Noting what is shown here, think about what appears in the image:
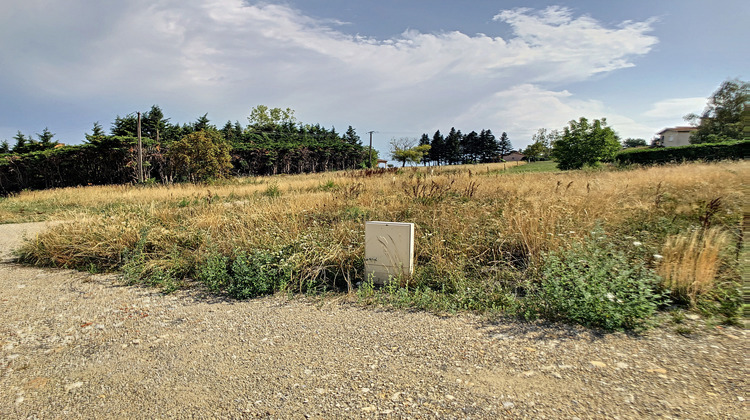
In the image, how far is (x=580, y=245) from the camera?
390cm

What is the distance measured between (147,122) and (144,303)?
109ft

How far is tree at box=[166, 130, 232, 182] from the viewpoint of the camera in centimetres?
1969

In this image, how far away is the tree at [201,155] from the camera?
64.6 feet

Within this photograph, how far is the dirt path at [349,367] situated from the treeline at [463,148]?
232ft

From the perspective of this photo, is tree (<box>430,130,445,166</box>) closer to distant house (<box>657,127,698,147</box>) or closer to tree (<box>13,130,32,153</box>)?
distant house (<box>657,127,698,147</box>)

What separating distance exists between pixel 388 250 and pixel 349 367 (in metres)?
1.94

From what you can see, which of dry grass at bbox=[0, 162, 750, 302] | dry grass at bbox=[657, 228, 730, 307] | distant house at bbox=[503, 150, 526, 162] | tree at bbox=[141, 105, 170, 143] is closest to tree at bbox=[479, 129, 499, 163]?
distant house at bbox=[503, 150, 526, 162]

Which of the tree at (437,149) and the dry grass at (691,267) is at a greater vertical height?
the tree at (437,149)

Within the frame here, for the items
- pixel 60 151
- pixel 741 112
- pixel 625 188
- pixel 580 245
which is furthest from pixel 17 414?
pixel 60 151

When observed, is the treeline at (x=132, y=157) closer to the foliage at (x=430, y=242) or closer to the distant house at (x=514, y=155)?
the foliage at (x=430, y=242)

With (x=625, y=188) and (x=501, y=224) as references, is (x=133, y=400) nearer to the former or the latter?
(x=501, y=224)

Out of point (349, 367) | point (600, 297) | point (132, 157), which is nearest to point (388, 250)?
point (349, 367)

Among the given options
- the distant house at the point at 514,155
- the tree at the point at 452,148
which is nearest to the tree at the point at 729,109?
the tree at the point at 452,148

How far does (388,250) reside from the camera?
418 cm
